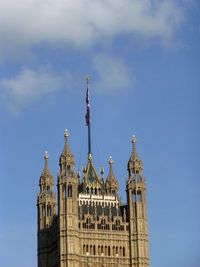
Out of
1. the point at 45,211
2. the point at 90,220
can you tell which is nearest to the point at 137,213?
the point at 90,220

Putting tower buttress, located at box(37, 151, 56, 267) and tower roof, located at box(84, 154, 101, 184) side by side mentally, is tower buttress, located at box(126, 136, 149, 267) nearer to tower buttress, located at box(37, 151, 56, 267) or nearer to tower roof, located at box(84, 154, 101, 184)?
tower roof, located at box(84, 154, 101, 184)

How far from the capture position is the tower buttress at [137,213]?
119812mm

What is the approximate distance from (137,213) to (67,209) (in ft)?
30.9

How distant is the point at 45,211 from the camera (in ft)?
409

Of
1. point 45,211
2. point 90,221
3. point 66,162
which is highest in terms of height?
point 66,162

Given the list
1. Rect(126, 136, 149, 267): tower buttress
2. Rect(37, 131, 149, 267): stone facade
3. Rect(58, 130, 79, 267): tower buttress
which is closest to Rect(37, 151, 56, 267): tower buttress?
Rect(37, 131, 149, 267): stone facade

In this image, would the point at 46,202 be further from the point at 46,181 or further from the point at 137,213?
the point at 137,213

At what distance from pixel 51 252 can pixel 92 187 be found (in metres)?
10.1

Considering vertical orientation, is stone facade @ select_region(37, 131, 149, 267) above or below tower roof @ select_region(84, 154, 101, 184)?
below

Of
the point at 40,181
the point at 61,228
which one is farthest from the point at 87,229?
the point at 40,181

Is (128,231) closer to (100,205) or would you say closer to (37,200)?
(100,205)

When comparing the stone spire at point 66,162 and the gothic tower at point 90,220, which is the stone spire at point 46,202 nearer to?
the gothic tower at point 90,220

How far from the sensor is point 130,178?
125 metres

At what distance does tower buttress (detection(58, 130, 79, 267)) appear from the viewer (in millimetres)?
117250
